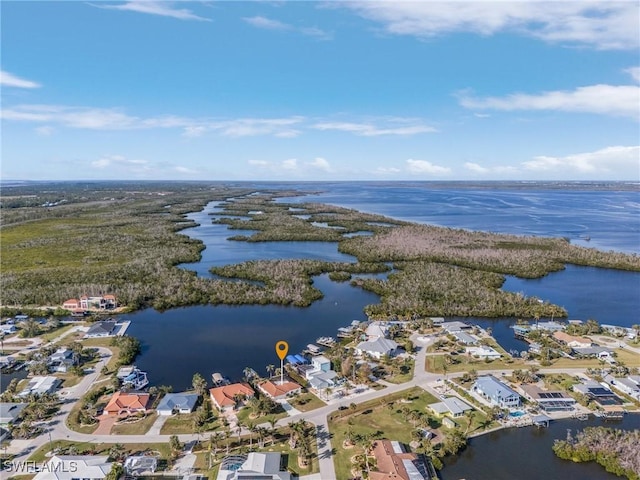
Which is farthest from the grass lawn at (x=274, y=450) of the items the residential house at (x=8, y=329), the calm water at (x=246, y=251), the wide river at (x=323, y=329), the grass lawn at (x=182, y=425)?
the calm water at (x=246, y=251)

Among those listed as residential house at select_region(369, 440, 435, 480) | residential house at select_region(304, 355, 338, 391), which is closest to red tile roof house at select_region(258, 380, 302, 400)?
residential house at select_region(304, 355, 338, 391)

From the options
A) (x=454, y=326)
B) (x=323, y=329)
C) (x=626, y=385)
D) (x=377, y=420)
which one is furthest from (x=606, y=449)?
(x=323, y=329)

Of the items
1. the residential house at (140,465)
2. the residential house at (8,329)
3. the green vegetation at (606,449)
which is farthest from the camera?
the residential house at (8,329)

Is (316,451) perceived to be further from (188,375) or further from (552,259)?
(552,259)

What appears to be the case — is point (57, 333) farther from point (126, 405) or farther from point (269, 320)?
point (269, 320)

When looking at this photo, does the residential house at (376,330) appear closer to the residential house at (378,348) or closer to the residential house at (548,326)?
the residential house at (378,348)
